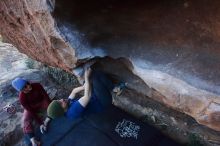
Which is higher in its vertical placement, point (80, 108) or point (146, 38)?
point (146, 38)

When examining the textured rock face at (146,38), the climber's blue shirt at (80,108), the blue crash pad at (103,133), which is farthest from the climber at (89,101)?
the textured rock face at (146,38)

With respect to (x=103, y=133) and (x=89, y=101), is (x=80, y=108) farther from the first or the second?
(x=103, y=133)

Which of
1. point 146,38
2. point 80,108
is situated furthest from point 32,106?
point 146,38

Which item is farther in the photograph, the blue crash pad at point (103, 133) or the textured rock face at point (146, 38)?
the blue crash pad at point (103, 133)

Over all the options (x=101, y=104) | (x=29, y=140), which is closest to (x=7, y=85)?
(x=29, y=140)

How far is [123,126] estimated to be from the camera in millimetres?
3350

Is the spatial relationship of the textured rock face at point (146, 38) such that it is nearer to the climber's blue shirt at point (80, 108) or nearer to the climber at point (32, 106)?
the climber's blue shirt at point (80, 108)

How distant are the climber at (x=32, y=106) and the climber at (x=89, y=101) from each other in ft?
1.05

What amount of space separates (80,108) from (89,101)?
0.35ft

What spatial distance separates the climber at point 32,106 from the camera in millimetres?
3363

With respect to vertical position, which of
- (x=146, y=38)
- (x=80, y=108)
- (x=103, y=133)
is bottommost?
(x=103, y=133)

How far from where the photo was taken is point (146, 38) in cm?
270

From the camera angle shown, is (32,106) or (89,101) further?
(32,106)

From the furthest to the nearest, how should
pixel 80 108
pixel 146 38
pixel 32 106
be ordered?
pixel 32 106, pixel 80 108, pixel 146 38
